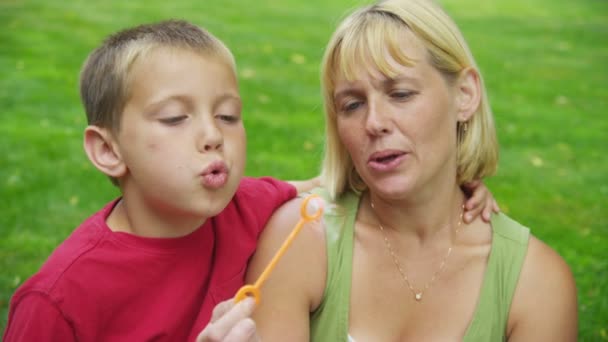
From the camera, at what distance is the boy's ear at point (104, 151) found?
2514 millimetres

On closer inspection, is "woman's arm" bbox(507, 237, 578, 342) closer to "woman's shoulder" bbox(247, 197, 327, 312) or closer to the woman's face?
the woman's face

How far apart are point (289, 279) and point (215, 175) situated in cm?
60

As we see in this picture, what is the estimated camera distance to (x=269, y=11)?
43.0ft

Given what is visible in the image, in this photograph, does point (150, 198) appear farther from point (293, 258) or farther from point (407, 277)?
point (407, 277)

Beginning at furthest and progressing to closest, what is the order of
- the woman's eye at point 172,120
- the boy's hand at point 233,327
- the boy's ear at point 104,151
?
the boy's ear at point 104,151 → the woman's eye at point 172,120 → the boy's hand at point 233,327

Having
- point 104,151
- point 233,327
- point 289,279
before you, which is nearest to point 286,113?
point 289,279

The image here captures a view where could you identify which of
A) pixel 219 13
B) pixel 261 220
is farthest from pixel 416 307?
pixel 219 13

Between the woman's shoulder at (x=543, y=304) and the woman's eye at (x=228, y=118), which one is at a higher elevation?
the woman's eye at (x=228, y=118)

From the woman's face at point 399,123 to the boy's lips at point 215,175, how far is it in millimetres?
570

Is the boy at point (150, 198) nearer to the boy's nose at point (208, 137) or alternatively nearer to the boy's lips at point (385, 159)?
A: the boy's nose at point (208, 137)

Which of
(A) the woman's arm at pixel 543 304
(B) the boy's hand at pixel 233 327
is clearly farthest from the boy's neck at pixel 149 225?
(A) the woman's arm at pixel 543 304

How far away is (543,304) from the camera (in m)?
2.71

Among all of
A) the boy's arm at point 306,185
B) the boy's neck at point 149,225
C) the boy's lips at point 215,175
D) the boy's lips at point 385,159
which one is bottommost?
the boy's arm at point 306,185

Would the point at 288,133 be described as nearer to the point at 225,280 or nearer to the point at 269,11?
the point at 225,280
